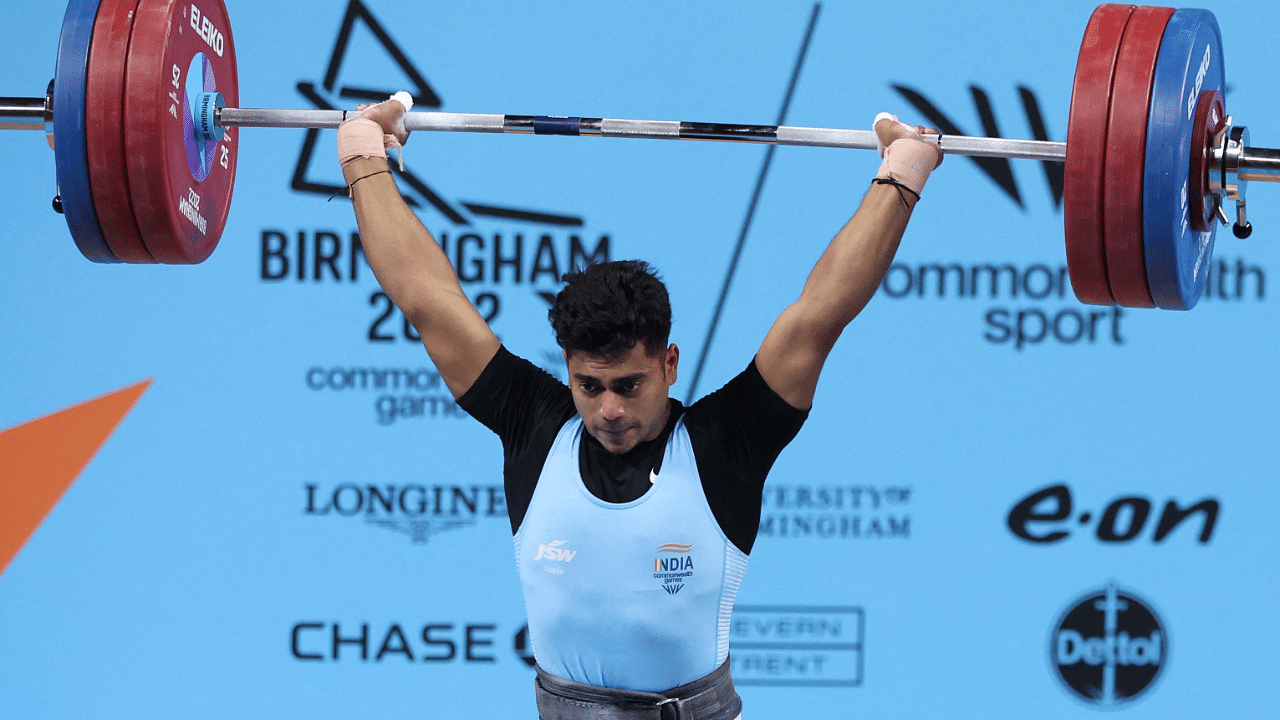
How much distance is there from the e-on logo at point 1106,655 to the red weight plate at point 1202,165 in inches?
57.3

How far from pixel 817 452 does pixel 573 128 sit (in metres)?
1.31

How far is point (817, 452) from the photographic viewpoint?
3219mm

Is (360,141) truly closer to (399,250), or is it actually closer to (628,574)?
(399,250)

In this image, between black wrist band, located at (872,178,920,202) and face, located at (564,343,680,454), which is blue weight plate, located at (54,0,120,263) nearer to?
face, located at (564,343,680,454)

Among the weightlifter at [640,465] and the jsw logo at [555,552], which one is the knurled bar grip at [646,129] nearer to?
the weightlifter at [640,465]

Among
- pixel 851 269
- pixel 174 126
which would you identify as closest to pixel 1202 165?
pixel 851 269

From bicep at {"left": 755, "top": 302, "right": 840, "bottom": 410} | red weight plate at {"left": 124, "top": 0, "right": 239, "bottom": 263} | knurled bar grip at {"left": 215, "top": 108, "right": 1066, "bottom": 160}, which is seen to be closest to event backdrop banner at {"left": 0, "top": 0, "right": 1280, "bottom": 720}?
red weight plate at {"left": 124, "top": 0, "right": 239, "bottom": 263}

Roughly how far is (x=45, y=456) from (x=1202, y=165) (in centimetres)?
287

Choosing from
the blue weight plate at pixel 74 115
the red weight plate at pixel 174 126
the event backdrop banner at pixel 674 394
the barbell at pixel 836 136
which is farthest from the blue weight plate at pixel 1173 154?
the blue weight plate at pixel 74 115

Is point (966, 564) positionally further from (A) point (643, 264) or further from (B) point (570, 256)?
(A) point (643, 264)

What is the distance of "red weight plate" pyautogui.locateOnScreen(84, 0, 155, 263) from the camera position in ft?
6.86

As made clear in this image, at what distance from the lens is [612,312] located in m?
1.83

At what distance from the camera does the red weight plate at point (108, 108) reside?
6.86ft

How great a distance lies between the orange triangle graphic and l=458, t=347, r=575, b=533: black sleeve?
1610mm
